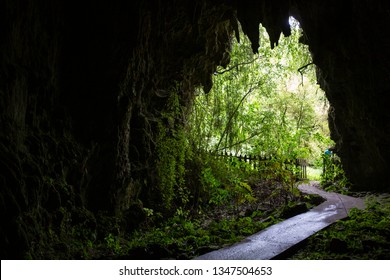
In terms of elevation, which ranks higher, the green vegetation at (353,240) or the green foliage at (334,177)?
the green foliage at (334,177)

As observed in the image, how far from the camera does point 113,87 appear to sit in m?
6.49

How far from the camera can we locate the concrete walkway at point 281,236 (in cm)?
458

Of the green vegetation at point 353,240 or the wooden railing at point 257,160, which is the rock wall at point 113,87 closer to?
the wooden railing at point 257,160

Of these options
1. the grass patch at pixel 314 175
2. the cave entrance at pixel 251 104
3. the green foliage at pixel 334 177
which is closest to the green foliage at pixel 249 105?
the cave entrance at pixel 251 104

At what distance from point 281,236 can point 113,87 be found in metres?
3.99

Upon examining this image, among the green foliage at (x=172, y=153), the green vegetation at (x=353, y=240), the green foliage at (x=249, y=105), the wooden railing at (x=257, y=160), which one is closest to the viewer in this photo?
the green vegetation at (x=353, y=240)

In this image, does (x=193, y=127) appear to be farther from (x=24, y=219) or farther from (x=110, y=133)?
(x=24, y=219)

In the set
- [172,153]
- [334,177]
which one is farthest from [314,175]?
[172,153]

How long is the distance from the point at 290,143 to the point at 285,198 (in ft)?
17.0

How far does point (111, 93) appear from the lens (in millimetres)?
6492

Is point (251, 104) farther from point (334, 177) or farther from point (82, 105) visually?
point (82, 105)

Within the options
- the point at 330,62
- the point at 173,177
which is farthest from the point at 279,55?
the point at 173,177

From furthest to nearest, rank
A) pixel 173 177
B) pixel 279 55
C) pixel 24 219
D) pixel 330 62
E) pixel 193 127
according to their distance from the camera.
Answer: pixel 279 55, pixel 193 127, pixel 330 62, pixel 173 177, pixel 24 219

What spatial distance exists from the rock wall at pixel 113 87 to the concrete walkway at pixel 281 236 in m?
2.33
